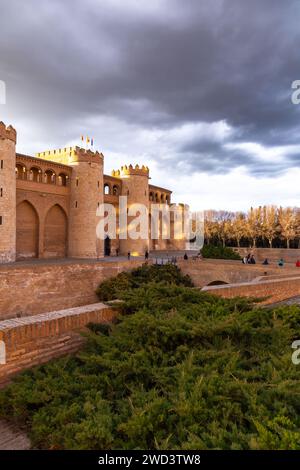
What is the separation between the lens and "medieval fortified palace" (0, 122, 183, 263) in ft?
75.5

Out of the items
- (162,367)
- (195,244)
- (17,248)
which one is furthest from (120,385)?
(195,244)

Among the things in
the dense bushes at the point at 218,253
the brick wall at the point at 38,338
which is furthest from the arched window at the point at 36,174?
the brick wall at the point at 38,338

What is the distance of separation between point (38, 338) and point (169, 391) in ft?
7.19

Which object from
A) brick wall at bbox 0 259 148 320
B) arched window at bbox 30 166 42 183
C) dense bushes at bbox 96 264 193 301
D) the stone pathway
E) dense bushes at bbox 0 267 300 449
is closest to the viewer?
dense bushes at bbox 0 267 300 449

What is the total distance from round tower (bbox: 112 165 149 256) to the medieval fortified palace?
0.43 meters

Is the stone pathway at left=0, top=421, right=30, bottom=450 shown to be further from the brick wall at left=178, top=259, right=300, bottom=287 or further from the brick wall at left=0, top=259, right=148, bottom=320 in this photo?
the brick wall at left=178, top=259, right=300, bottom=287

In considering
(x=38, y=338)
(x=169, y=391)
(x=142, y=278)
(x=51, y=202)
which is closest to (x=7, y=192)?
(x=51, y=202)

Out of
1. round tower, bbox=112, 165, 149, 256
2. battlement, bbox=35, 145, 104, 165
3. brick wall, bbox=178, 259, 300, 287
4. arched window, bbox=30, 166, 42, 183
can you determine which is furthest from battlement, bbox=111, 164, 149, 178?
brick wall, bbox=178, 259, 300, 287

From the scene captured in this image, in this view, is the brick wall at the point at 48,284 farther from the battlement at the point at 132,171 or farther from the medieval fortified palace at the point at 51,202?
the battlement at the point at 132,171

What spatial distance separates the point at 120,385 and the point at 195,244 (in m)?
52.1

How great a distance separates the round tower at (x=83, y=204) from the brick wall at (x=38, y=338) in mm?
24347

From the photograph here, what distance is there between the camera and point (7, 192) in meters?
22.9

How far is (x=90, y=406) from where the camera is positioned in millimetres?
3279

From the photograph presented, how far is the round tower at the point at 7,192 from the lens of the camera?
22.4 m
